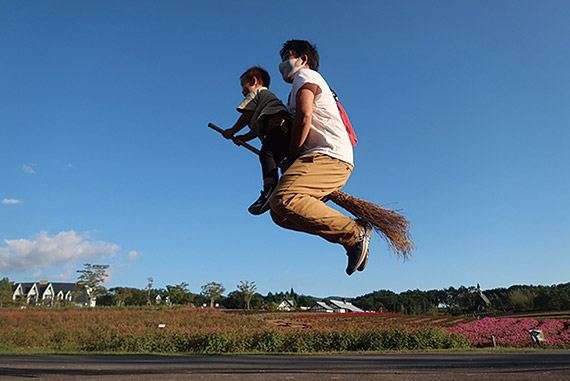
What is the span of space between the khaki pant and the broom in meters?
0.42

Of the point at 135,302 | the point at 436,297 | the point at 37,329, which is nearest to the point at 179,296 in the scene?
the point at 135,302

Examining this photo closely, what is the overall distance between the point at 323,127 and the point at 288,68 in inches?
24.3

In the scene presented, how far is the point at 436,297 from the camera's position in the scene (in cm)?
9081

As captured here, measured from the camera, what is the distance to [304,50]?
119 inches

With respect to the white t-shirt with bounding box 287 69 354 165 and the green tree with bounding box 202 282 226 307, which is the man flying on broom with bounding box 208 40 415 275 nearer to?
the white t-shirt with bounding box 287 69 354 165

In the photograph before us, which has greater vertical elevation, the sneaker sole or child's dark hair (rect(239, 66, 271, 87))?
child's dark hair (rect(239, 66, 271, 87))

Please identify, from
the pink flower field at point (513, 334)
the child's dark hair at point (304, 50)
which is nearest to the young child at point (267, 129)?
the child's dark hair at point (304, 50)

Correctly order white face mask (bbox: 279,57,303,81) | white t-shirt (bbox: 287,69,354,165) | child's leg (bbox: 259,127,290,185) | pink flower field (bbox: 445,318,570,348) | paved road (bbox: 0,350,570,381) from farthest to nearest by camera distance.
Answer: pink flower field (bbox: 445,318,570,348) < paved road (bbox: 0,350,570,381) < white face mask (bbox: 279,57,303,81) < child's leg (bbox: 259,127,290,185) < white t-shirt (bbox: 287,69,354,165)

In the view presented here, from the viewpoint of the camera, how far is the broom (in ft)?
10.1

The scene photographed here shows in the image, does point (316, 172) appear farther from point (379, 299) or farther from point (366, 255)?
point (379, 299)

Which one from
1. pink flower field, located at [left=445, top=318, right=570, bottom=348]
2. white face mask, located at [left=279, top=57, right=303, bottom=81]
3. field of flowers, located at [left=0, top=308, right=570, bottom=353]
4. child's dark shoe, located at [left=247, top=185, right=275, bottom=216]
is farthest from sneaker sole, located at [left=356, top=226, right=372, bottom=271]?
pink flower field, located at [left=445, top=318, right=570, bottom=348]

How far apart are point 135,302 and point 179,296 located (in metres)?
8.96

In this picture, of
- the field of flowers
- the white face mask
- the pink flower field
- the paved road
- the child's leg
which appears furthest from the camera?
the pink flower field

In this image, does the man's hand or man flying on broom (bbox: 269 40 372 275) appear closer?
man flying on broom (bbox: 269 40 372 275)
